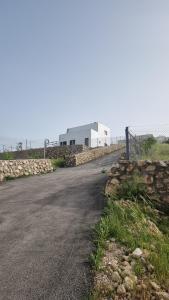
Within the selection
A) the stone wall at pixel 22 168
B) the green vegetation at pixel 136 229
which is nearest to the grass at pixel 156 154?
the green vegetation at pixel 136 229

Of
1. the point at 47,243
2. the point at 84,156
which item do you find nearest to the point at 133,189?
the point at 47,243

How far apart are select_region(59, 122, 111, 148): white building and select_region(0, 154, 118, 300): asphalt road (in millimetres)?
40567

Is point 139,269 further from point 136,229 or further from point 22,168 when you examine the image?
point 22,168

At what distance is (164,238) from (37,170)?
13.3 m

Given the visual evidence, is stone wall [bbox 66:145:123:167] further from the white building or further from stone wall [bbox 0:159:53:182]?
the white building

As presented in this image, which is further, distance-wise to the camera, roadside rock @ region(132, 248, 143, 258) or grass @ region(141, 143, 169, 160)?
grass @ region(141, 143, 169, 160)

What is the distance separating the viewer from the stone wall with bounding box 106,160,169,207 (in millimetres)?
10891

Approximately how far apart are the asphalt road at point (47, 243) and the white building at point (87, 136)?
1597 inches

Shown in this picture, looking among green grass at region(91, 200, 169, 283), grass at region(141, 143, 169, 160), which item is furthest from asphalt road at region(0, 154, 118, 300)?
grass at region(141, 143, 169, 160)

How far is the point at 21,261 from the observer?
21.2 ft

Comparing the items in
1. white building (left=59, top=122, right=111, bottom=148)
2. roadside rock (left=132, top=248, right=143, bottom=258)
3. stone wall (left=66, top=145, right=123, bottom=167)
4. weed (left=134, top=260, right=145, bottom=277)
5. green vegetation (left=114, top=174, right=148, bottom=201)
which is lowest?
weed (left=134, top=260, right=145, bottom=277)

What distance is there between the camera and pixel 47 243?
724 cm

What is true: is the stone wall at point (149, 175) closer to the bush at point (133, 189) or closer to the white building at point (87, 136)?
the bush at point (133, 189)

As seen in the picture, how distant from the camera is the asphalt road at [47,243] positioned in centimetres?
556
